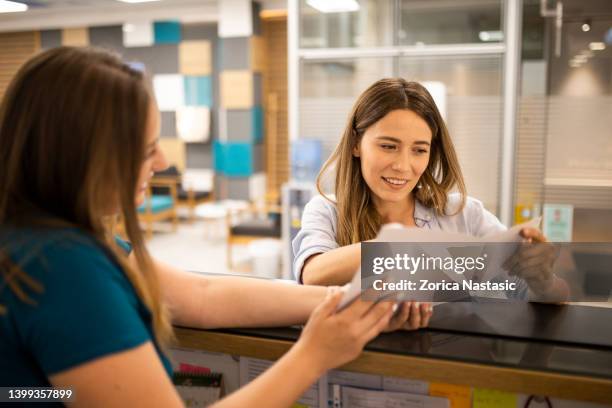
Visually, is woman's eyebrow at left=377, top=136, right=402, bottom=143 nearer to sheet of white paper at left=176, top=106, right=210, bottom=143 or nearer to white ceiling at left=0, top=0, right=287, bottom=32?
white ceiling at left=0, top=0, right=287, bottom=32

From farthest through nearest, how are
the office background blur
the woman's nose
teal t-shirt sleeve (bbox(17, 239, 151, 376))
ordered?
the office background blur, the woman's nose, teal t-shirt sleeve (bbox(17, 239, 151, 376))

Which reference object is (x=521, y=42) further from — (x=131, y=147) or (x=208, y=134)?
(x=208, y=134)

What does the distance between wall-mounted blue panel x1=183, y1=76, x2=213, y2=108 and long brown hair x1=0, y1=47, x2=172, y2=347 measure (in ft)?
27.3

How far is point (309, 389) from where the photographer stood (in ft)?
3.28

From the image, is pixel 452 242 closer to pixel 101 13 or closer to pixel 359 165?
pixel 359 165

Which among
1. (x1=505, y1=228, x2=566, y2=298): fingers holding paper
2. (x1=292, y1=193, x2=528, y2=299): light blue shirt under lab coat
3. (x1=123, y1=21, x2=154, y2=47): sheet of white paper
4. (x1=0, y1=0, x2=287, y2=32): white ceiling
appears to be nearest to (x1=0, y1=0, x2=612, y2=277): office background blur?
(x1=0, y1=0, x2=287, y2=32): white ceiling

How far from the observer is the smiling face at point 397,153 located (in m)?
1.51

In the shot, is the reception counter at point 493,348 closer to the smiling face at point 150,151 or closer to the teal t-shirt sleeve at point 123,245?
the teal t-shirt sleeve at point 123,245

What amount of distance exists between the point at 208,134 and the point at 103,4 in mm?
2373

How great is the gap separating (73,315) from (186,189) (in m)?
8.40

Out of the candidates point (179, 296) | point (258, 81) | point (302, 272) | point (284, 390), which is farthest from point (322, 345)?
point (258, 81)

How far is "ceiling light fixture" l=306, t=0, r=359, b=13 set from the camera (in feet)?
17.6

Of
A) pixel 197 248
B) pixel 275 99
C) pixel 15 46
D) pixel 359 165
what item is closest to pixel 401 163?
pixel 359 165

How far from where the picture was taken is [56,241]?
0.67 m
